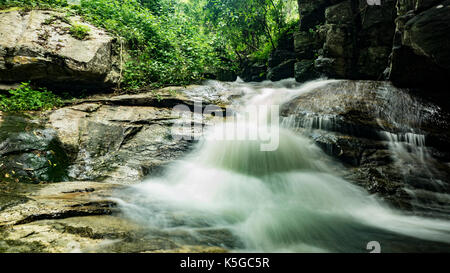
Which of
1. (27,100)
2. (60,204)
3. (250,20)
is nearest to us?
(60,204)

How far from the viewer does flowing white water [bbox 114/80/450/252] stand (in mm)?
2307

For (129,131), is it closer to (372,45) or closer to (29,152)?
(29,152)

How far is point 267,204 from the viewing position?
3.41 meters

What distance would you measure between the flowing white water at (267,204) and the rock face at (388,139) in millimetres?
326

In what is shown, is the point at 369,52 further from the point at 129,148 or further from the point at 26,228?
the point at 26,228

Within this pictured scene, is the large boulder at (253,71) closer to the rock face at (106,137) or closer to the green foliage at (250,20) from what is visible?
the green foliage at (250,20)

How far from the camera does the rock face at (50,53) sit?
14.2ft

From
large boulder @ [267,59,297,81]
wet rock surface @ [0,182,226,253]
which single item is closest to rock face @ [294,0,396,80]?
large boulder @ [267,59,297,81]

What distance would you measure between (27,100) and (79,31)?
2306 millimetres

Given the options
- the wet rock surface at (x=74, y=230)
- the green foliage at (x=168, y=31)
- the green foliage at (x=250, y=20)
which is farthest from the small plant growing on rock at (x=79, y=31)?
the green foliage at (x=250, y=20)

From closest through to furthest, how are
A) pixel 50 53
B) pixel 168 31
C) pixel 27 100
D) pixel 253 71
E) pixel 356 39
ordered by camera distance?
pixel 27 100
pixel 50 53
pixel 356 39
pixel 168 31
pixel 253 71

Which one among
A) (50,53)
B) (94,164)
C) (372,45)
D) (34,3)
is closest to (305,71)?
(372,45)

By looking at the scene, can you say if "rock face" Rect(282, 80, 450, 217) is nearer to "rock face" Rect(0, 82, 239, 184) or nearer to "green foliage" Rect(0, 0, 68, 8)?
"rock face" Rect(0, 82, 239, 184)

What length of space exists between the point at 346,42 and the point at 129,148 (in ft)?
25.1
